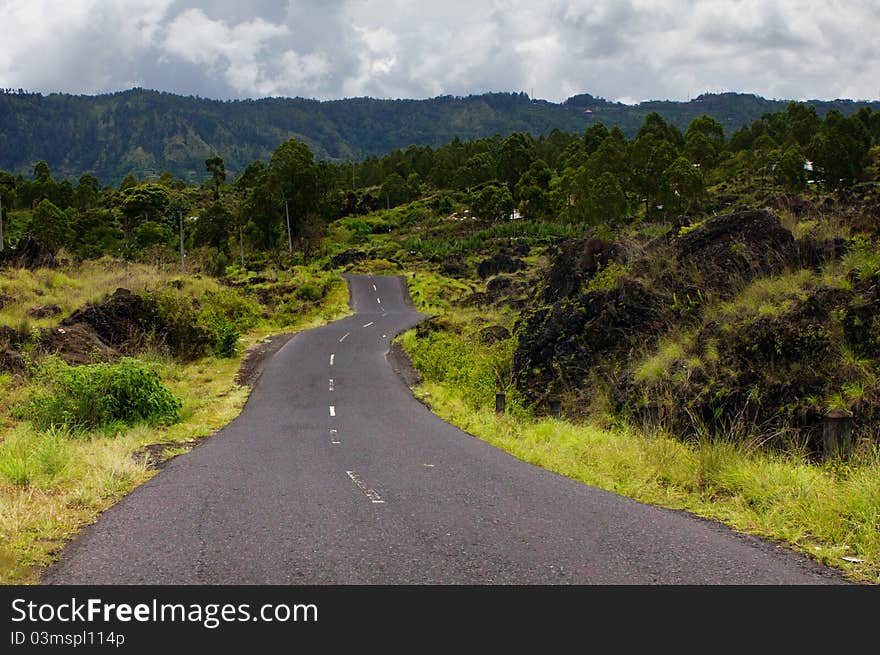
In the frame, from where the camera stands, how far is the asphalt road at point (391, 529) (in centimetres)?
551

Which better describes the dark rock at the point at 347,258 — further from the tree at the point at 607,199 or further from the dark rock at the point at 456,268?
the tree at the point at 607,199

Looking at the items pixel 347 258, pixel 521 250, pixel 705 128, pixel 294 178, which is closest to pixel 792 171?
pixel 521 250

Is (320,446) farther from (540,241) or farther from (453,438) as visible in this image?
(540,241)

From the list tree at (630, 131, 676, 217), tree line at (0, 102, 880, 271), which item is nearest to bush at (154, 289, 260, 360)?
tree line at (0, 102, 880, 271)

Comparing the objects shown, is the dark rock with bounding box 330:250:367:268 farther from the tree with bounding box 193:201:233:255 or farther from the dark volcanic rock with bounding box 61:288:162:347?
the dark volcanic rock with bounding box 61:288:162:347

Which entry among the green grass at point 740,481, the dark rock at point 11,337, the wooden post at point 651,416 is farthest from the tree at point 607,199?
the wooden post at point 651,416

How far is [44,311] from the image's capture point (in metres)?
22.6

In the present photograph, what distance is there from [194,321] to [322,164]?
215 feet

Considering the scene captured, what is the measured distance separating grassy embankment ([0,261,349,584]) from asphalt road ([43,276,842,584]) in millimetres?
353

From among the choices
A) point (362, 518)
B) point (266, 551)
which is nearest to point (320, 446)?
point (362, 518)

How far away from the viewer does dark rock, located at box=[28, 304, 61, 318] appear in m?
22.2

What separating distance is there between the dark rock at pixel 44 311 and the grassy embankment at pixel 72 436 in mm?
286

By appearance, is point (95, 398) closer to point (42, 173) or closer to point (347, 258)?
point (347, 258)

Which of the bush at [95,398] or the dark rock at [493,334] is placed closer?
the bush at [95,398]
